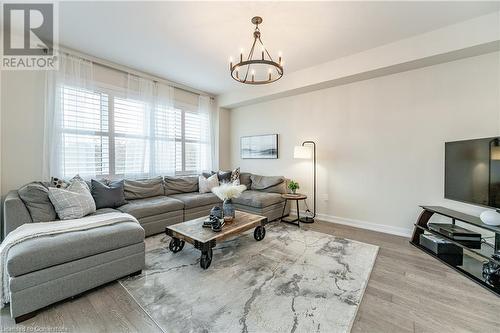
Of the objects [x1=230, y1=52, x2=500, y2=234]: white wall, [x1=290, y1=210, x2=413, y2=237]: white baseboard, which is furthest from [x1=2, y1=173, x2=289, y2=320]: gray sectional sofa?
[x1=230, y1=52, x2=500, y2=234]: white wall

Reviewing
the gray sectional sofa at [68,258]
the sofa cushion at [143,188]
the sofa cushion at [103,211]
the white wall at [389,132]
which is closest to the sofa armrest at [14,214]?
the gray sectional sofa at [68,258]

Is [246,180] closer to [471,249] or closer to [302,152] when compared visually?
[302,152]

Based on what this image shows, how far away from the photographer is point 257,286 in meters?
2.02

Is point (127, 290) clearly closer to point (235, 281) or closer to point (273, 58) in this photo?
point (235, 281)

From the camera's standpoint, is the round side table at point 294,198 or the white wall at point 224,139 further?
the white wall at point 224,139

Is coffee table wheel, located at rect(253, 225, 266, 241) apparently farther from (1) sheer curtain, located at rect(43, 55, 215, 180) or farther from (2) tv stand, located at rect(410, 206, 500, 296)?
(1) sheer curtain, located at rect(43, 55, 215, 180)

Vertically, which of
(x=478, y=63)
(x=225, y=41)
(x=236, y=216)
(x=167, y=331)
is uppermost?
(x=225, y=41)

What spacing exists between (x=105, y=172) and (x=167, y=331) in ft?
10.4

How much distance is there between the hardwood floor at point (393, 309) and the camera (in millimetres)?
1544

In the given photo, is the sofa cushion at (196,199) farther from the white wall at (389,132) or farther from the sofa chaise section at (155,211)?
the white wall at (389,132)

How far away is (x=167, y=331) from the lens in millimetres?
1495

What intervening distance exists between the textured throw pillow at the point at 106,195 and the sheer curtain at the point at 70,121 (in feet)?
1.73

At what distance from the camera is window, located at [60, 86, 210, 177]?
10.9 ft

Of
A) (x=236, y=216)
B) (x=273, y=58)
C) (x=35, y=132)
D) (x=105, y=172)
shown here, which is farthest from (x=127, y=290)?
(x=273, y=58)
